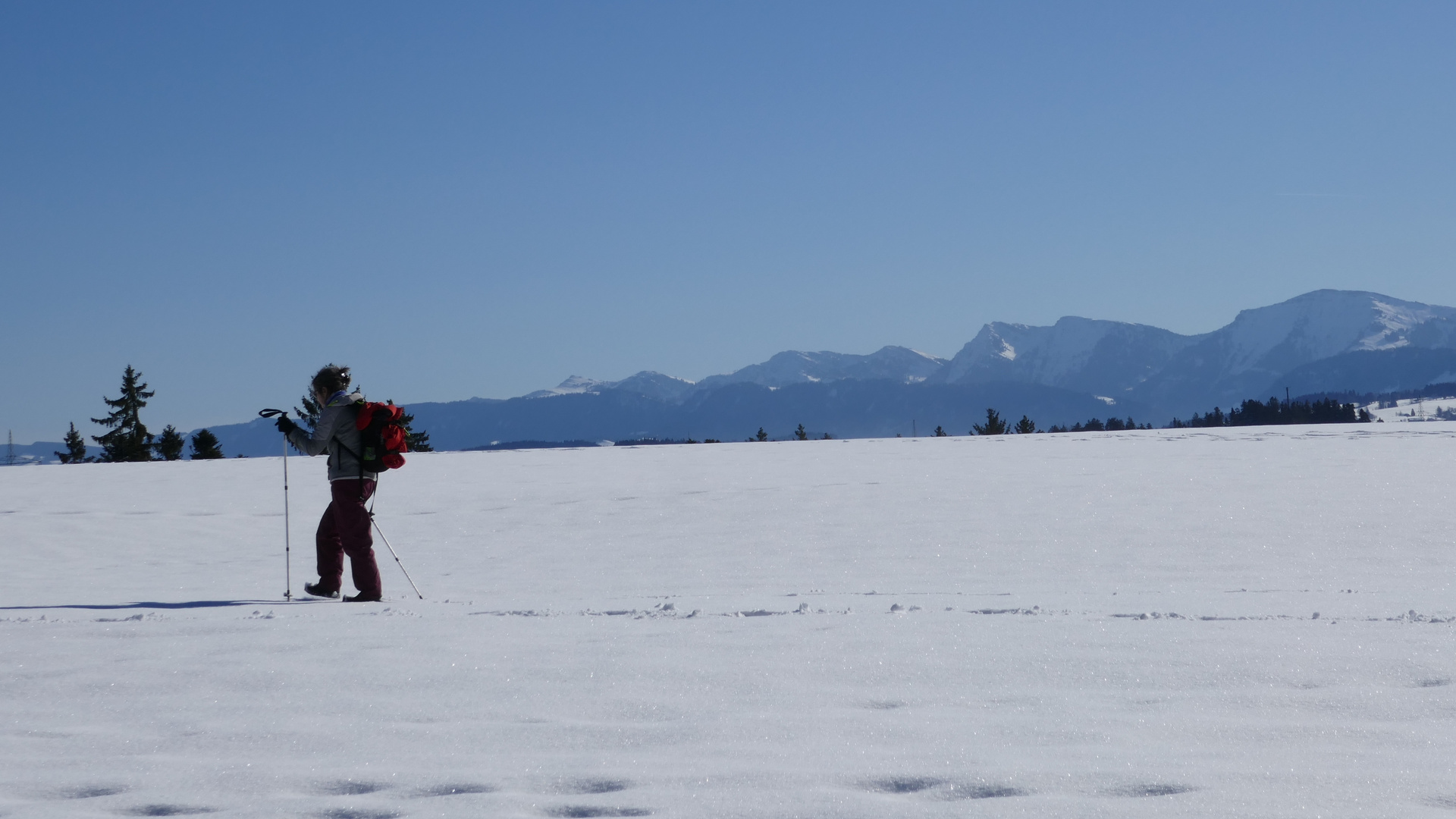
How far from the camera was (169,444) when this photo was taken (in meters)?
90.4

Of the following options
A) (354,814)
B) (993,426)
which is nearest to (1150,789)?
(354,814)

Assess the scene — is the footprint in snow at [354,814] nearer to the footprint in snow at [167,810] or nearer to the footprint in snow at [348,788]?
the footprint in snow at [348,788]

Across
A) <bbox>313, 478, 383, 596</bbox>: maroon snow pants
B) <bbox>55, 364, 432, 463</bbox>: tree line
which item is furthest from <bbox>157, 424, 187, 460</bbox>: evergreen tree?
<bbox>313, 478, 383, 596</bbox>: maroon snow pants

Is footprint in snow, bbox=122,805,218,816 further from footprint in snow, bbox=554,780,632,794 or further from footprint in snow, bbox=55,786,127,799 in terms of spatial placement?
footprint in snow, bbox=554,780,632,794

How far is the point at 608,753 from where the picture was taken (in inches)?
162

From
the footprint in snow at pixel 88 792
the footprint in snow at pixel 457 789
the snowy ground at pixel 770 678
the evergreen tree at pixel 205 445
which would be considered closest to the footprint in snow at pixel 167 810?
the snowy ground at pixel 770 678

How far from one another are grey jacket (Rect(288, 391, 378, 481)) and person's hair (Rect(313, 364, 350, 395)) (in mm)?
97

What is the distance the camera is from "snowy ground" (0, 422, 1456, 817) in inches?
145

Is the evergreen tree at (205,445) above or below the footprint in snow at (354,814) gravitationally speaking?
above

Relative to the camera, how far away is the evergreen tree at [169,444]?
89625mm

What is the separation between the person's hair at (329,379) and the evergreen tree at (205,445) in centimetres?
7410

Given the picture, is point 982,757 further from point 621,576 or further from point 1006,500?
point 1006,500

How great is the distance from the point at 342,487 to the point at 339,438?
0.40 meters

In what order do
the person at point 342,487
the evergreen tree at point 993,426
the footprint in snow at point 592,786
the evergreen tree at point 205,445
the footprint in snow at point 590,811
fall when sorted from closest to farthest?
the footprint in snow at point 590,811 < the footprint in snow at point 592,786 < the person at point 342,487 < the evergreen tree at point 993,426 < the evergreen tree at point 205,445
